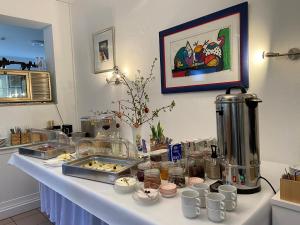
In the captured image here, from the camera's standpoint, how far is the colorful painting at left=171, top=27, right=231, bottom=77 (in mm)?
1674

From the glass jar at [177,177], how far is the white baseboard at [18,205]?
226 centimetres

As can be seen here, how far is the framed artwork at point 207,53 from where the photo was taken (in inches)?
62.7

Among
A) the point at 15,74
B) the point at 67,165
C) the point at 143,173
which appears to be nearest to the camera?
the point at 143,173

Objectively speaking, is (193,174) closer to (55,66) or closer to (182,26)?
(182,26)

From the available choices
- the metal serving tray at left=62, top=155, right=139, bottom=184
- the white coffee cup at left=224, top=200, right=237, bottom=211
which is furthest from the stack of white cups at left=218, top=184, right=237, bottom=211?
the metal serving tray at left=62, top=155, right=139, bottom=184

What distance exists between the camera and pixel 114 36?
2598mm

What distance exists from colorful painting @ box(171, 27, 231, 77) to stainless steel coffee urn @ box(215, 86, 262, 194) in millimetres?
686

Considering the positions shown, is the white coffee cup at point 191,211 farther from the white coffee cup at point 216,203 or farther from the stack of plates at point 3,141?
the stack of plates at point 3,141

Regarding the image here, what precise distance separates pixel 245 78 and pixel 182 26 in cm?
70

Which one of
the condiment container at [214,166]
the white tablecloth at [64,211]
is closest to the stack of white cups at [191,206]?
the condiment container at [214,166]

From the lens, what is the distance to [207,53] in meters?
1.77

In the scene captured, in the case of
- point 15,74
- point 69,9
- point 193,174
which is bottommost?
point 193,174

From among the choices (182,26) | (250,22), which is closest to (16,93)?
(182,26)

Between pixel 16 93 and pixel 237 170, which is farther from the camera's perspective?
pixel 16 93
